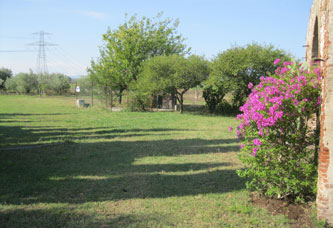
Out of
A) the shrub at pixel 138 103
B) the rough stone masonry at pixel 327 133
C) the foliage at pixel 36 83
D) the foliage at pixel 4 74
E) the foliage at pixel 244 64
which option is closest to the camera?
the rough stone masonry at pixel 327 133

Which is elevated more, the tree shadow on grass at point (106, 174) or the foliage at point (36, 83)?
the foliage at point (36, 83)

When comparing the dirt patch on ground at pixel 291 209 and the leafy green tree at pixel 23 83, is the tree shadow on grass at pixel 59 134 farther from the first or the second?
the leafy green tree at pixel 23 83

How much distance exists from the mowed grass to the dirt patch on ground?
14cm

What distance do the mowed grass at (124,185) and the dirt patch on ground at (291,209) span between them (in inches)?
5.3

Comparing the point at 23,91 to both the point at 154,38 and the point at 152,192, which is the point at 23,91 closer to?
the point at 154,38

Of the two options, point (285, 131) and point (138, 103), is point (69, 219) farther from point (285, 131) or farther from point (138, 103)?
point (138, 103)

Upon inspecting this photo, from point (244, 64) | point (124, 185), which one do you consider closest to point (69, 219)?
point (124, 185)

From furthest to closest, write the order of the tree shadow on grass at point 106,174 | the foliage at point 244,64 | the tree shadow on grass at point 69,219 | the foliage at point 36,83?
the foliage at point 36,83
the foliage at point 244,64
the tree shadow on grass at point 106,174
the tree shadow on grass at point 69,219

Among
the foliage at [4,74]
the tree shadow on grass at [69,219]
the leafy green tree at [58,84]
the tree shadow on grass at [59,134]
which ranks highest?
the foliage at [4,74]

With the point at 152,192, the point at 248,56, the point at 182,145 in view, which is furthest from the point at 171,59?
the point at 152,192

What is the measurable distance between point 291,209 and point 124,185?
2.79 meters

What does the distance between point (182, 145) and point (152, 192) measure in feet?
13.0

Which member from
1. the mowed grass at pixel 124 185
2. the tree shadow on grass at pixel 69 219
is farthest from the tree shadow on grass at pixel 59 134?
the tree shadow on grass at pixel 69 219

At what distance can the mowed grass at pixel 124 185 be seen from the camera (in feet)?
12.6
